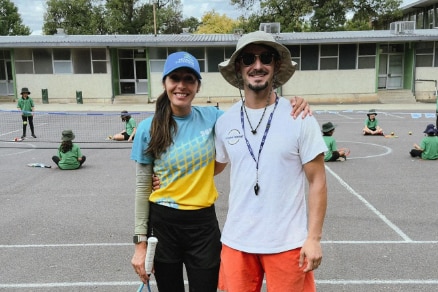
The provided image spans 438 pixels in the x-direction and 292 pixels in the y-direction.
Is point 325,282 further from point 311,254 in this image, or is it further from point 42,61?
point 42,61

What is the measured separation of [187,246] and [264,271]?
1.87 feet

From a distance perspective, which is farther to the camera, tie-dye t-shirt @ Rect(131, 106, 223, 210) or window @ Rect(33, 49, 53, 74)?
window @ Rect(33, 49, 53, 74)

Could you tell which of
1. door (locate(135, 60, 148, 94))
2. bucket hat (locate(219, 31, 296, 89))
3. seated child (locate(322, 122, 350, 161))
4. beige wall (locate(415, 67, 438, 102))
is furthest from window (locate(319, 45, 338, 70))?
bucket hat (locate(219, 31, 296, 89))

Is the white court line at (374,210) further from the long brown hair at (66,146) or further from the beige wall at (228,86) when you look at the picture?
the beige wall at (228,86)

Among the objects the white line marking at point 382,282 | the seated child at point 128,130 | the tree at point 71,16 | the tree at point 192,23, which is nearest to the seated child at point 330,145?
the white line marking at point 382,282

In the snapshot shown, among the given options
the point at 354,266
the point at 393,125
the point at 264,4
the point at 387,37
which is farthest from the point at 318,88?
the point at 354,266

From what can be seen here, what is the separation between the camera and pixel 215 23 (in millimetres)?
70812

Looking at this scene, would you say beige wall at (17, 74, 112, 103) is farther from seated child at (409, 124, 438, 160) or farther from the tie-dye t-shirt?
the tie-dye t-shirt

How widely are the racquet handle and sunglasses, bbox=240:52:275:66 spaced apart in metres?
1.26

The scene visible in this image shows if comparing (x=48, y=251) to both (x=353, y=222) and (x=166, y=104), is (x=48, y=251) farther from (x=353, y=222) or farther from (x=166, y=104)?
(x=353, y=222)

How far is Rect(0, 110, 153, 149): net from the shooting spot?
1545cm

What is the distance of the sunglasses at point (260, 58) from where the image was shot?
271cm

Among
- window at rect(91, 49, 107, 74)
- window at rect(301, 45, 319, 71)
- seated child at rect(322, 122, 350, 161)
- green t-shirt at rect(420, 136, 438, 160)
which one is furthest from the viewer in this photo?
window at rect(91, 49, 107, 74)

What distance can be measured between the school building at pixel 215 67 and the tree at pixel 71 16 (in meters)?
22.7
